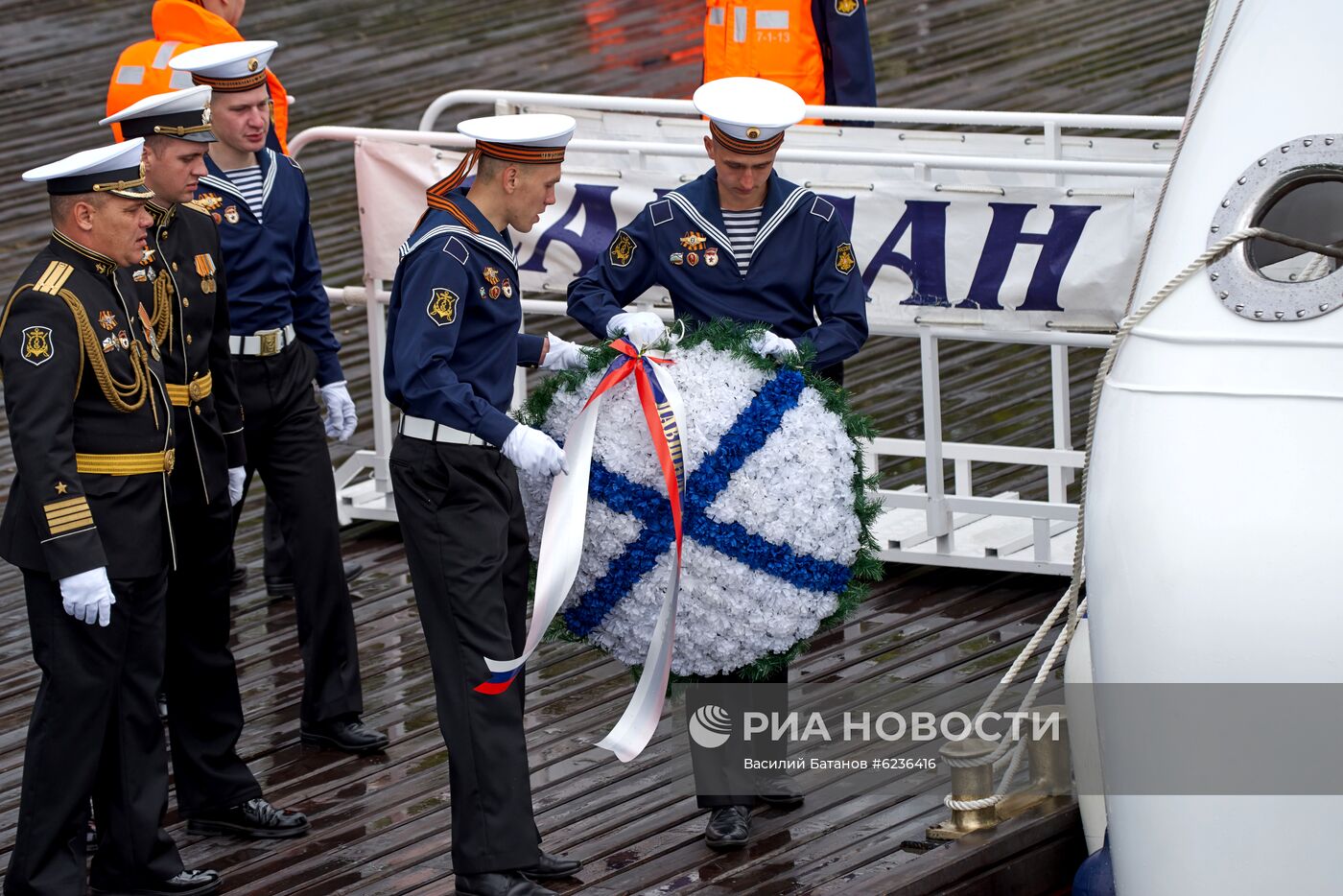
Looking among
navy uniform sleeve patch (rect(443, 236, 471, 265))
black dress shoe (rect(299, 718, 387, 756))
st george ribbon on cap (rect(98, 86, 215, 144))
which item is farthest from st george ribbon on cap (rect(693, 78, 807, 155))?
black dress shoe (rect(299, 718, 387, 756))

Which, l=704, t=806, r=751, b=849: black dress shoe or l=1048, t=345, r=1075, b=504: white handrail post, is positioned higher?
l=1048, t=345, r=1075, b=504: white handrail post

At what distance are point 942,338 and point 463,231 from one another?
2601 millimetres

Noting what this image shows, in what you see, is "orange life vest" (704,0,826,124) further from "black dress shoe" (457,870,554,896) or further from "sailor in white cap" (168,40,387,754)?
"black dress shoe" (457,870,554,896)

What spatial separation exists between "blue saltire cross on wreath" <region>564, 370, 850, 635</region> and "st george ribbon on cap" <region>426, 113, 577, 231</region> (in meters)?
0.72

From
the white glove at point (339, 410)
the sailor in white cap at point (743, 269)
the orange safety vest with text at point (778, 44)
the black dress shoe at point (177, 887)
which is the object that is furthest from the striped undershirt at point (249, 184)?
the orange safety vest with text at point (778, 44)

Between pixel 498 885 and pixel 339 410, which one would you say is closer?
pixel 498 885

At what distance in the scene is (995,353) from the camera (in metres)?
8.94

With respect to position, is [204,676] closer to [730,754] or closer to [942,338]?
[730,754]

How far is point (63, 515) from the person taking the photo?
4.43 m

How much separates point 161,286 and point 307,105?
8133mm

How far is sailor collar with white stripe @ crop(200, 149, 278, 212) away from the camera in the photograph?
18.1 feet

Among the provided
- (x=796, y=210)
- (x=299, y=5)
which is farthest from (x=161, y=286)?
(x=299, y=5)

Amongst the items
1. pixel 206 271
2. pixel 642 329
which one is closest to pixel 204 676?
pixel 206 271

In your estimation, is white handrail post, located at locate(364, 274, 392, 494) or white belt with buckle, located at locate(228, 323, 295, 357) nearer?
white belt with buckle, located at locate(228, 323, 295, 357)
